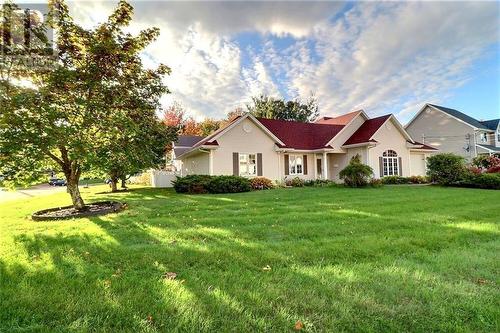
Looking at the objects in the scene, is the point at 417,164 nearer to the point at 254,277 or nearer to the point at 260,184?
the point at 260,184

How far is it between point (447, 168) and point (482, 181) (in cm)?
191

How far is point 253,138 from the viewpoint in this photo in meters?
20.1

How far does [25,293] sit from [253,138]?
1745cm

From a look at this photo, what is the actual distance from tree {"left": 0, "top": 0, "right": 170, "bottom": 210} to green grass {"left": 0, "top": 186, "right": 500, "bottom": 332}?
337 cm

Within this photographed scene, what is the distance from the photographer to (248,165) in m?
20.1

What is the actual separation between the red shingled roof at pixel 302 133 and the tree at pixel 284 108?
16.3 metres

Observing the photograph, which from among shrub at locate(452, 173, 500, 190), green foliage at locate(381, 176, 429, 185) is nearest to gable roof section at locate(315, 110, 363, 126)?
green foliage at locate(381, 176, 429, 185)

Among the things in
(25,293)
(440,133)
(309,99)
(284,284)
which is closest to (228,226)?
(284,284)

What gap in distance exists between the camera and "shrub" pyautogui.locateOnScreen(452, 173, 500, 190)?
16938 mm

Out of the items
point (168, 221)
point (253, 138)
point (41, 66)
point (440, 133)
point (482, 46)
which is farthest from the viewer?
point (440, 133)

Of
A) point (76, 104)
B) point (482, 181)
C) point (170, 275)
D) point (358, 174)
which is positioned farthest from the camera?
point (358, 174)

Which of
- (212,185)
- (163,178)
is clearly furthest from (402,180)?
(163,178)

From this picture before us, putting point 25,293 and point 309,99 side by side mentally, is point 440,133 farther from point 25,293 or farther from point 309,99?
point 25,293

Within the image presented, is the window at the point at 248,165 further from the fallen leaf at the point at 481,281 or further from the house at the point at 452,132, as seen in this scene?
the house at the point at 452,132
